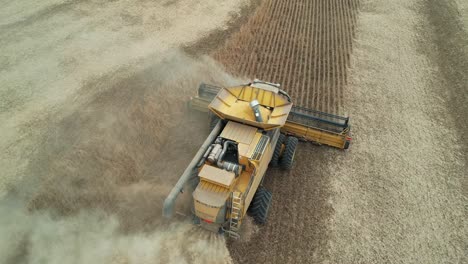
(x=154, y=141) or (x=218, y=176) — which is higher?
(x=218, y=176)

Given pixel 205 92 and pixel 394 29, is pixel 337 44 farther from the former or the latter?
pixel 205 92

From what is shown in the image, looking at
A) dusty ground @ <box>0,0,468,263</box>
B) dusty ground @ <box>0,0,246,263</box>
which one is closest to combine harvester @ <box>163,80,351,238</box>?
dusty ground @ <box>0,0,468,263</box>

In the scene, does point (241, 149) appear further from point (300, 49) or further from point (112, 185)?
point (300, 49)

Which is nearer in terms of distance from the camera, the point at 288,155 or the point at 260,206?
the point at 260,206

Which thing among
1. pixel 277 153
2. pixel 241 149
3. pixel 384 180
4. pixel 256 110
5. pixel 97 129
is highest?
pixel 256 110

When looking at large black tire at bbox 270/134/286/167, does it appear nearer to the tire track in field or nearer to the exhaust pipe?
the tire track in field

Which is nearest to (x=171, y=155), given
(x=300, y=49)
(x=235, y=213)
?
(x=235, y=213)

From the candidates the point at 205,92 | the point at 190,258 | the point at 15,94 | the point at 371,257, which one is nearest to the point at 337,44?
the point at 205,92

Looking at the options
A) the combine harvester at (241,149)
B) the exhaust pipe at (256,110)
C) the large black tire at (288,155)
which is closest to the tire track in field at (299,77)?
the large black tire at (288,155)
